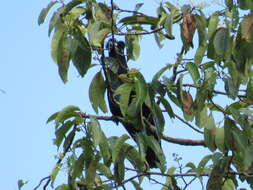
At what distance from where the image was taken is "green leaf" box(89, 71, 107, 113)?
2.62m

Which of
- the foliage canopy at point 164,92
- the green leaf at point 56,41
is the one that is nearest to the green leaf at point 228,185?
the foliage canopy at point 164,92

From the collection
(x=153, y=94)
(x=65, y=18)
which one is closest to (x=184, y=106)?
(x=153, y=94)

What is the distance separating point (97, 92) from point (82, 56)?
30 cm

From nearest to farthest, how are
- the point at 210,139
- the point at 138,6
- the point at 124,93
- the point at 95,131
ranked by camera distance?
the point at 95,131 → the point at 124,93 → the point at 210,139 → the point at 138,6

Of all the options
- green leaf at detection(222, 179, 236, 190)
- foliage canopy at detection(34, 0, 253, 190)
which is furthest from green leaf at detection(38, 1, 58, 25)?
green leaf at detection(222, 179, 236, 190)

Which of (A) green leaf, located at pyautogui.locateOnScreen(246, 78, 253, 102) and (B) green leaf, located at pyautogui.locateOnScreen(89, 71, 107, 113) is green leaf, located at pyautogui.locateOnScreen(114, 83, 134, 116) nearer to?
(B) green leaf, located at pyautogui.locateOnScreen(89, 71, 107, 113)

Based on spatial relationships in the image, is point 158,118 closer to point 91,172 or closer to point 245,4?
point 91,172

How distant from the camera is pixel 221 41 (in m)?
2.31

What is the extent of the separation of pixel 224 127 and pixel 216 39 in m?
0.36

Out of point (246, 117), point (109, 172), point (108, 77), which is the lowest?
point (109, 172)

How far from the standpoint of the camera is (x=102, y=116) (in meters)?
2.75

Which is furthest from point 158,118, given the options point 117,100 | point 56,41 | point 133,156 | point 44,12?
point 117,100

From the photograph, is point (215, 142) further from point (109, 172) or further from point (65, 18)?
point (65, 18)

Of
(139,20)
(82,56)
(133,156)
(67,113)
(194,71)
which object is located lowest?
(133,156)
